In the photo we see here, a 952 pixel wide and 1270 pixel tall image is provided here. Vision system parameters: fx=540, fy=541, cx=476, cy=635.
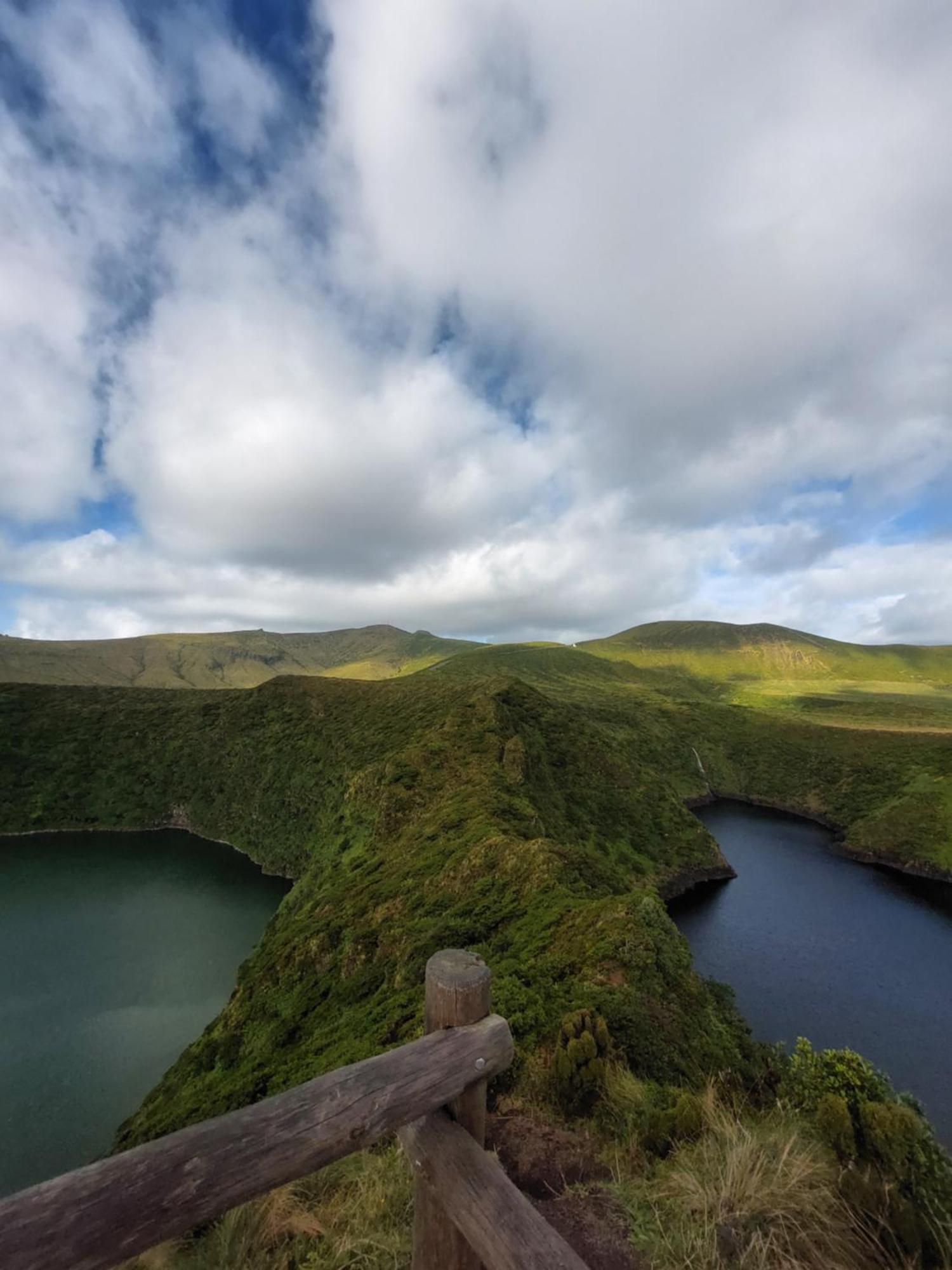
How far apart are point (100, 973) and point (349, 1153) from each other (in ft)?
165

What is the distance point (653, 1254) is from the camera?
6.20 metres

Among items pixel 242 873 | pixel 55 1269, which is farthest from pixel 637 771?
pixel 55 1269

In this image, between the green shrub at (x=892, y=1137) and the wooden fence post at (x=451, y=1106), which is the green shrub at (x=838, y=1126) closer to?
the green shrub at (x=892, y=1137)

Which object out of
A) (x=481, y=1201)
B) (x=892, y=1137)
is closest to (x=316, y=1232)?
(x=481, y=1201)

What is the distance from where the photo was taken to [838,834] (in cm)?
7969

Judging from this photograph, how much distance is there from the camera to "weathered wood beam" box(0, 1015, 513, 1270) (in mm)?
3047

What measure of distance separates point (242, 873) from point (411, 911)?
147 ft

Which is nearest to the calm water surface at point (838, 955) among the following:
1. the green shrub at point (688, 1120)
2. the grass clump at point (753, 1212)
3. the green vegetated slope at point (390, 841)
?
the green vegetated slope at point (390, 841)

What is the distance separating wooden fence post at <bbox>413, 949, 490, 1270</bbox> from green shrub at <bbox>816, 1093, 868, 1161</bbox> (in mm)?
5087

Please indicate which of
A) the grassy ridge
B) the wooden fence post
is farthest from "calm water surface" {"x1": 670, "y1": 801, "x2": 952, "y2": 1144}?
the wooden fence post

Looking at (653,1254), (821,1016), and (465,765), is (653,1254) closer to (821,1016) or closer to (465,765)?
(821,1016)

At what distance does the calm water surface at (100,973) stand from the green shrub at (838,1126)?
32756 millimetres

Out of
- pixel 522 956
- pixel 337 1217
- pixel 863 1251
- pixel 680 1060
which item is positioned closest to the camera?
pixel 863 1251

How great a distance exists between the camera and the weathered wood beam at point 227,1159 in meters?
3.05
